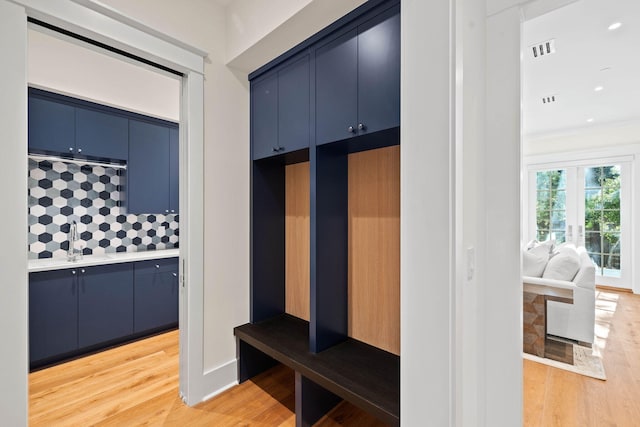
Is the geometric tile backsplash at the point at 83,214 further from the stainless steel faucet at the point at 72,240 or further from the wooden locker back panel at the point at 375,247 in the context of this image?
the wooden locker back panel at the point at 375,247

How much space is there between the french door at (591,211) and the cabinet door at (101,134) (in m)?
7.00

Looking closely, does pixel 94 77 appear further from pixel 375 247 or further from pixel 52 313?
pixel 375 247

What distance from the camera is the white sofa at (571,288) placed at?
2.71 metres

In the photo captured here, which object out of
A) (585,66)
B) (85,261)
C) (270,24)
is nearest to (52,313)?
(85,261)

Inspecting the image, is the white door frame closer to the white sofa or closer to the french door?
the white sofa

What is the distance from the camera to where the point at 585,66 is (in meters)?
2.86

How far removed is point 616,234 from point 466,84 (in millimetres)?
6059

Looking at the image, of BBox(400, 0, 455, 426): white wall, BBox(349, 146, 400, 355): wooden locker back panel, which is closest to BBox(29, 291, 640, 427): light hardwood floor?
BBox(349, 146, 400, 355): wooden locker back panel

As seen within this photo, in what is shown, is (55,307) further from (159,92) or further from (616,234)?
(616,234)

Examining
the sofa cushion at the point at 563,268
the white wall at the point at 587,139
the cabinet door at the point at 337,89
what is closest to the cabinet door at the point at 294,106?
the cabinet door at the point at 337,89

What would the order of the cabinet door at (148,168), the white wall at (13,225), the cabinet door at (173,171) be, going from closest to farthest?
1. the white wall at (13,225)
2. the cabinet door at (148,168)
3. the cabinet door at (173,171)

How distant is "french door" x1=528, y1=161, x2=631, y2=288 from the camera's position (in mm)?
4820

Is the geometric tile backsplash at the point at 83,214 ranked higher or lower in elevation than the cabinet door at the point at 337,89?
lower

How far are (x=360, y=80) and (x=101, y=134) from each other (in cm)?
268
